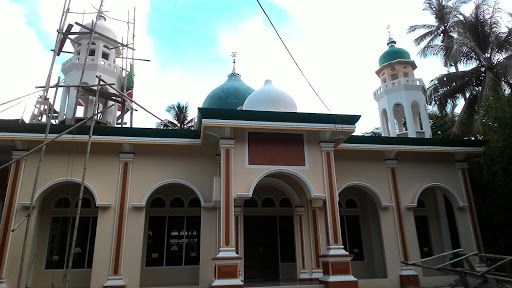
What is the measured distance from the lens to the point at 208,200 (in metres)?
10.8

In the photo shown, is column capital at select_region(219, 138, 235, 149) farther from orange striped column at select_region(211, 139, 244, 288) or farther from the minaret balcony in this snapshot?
the minaret balcony

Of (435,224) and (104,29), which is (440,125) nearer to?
(435,224)

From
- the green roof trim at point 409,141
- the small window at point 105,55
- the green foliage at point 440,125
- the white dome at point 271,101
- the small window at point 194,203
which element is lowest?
the small window at point 194,203

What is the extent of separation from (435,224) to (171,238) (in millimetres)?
9252

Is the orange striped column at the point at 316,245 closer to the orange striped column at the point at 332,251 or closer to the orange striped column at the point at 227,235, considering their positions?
the orange striped column at the point at 332,251

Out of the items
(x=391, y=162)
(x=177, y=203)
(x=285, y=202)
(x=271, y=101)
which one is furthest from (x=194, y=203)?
(x=391, y=162)

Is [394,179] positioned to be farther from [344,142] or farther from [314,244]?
[314,244]

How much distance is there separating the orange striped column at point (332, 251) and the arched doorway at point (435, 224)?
15.3 feet

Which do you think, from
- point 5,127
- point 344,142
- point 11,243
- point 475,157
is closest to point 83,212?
point 11,243

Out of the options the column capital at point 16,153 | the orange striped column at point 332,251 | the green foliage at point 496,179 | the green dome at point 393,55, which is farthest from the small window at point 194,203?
the green dome at point 393,55

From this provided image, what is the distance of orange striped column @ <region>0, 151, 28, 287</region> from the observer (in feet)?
30.3

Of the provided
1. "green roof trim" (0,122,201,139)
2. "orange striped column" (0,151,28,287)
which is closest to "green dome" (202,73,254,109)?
"green roof trim" (0,122,201,139)

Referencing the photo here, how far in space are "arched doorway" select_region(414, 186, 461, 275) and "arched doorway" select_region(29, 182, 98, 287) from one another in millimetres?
10996

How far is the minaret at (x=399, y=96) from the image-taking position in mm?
14875
